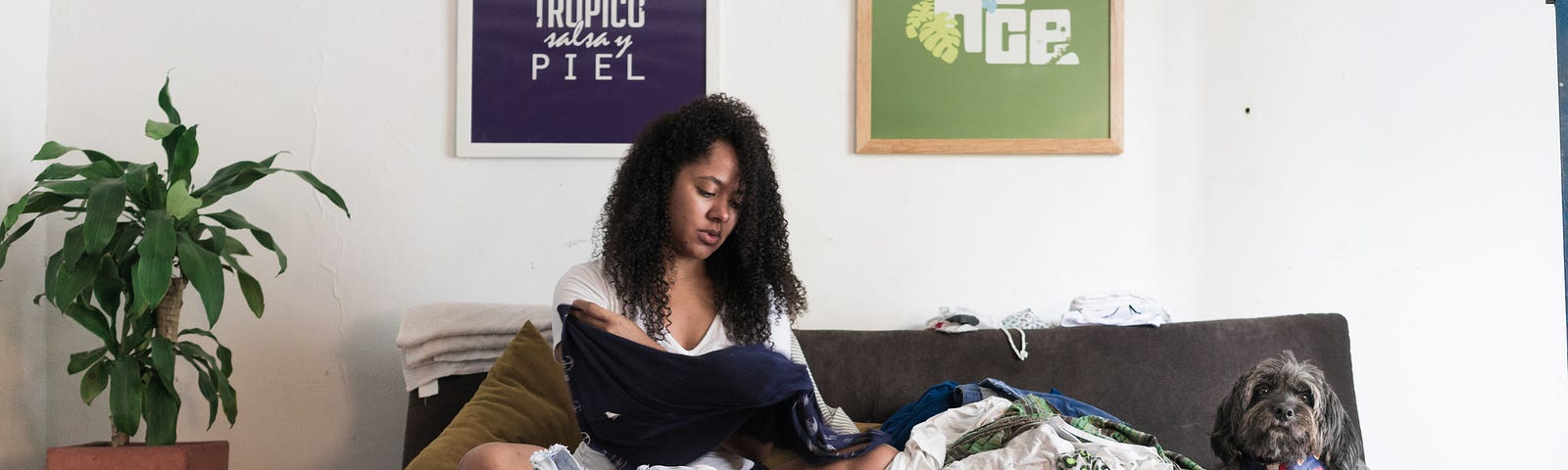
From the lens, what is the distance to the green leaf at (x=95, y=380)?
7.87 feet

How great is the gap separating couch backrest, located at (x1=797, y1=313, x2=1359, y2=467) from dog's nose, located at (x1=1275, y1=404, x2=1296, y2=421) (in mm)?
593

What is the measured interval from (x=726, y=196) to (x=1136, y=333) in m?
1.10

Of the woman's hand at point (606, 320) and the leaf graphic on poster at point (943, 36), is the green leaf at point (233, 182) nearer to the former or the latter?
the woman's hand at point (606, 320)

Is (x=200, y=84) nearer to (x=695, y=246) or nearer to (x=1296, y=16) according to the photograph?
(x=695, y=246)

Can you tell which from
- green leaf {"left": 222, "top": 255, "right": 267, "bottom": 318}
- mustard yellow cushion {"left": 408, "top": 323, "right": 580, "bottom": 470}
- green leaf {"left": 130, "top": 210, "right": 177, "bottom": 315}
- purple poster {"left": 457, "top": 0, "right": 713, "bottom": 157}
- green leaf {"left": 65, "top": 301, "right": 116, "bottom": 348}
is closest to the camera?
mustard yellow cushion {"left": 408, "top": 323, "right": 580, "bottom": 470}

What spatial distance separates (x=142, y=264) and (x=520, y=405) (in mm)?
847

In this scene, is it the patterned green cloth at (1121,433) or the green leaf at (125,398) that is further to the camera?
the green leaf at (125,398)

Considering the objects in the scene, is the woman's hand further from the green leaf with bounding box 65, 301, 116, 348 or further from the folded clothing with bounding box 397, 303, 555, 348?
the green leaf with bounding box 65, 301, 116, 348

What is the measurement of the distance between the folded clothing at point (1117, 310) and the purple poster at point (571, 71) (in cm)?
109

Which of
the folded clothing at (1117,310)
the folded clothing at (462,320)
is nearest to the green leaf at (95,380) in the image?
the folded clothing at (462,320)

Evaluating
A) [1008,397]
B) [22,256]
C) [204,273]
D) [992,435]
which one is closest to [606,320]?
[992,435]

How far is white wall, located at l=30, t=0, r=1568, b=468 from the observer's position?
2.86 metres

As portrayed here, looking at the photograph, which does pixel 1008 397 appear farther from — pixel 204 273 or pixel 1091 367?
pixel 204 273

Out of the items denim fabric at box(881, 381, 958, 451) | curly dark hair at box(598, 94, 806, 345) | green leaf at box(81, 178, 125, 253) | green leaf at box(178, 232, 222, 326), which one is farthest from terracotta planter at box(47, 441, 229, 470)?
denim fabric at box(881, 381, 958, 451)
